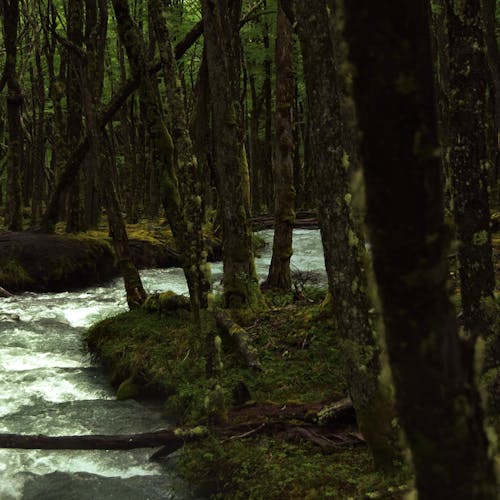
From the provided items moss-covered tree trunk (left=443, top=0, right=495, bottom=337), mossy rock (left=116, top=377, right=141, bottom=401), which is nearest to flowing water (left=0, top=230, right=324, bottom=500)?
mossy rock (left=116, top=377, right=141, bottom=401)

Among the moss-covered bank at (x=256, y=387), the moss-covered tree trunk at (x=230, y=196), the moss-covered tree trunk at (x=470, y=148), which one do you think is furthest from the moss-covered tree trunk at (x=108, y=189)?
the moss-covered tree trunk at (x=470, y=148)

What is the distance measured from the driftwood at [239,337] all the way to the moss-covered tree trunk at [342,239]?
100 inches

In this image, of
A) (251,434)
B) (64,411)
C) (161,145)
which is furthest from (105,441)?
(161,145)

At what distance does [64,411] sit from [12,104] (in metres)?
11.5

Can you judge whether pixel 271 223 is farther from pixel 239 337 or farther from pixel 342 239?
pixel 342 239

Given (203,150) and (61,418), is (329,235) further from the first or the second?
(203,150)

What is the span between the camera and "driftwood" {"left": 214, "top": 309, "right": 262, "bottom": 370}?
6.71m

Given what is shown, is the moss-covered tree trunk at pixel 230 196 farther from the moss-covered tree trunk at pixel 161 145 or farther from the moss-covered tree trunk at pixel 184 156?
the moss-covered tree trunk at pixel 184 156

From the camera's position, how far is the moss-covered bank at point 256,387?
4.34 m

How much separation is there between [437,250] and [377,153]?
0.86ft

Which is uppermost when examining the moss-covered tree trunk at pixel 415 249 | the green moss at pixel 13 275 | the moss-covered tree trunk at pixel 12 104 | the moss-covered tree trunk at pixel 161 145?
the moss-covered tree trunk at pixel 12 104

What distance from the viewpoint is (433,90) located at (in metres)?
1.28

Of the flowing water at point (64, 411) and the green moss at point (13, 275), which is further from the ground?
the green moss at point (13, 275)

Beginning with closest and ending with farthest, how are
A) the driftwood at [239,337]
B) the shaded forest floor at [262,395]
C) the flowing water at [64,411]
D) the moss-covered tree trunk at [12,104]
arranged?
the shaded forest floor at [262,395], the flowing water at [64,411], the driftwood at [239,337], the moss-covered tree trunk at [12,104]
